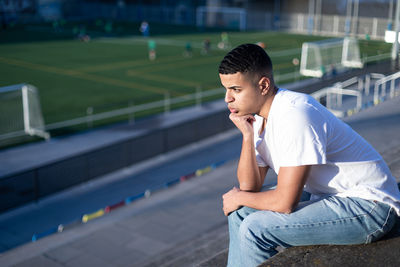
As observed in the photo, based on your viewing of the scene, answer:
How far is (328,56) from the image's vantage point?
28391 millimetres

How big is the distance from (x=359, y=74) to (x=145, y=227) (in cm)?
1441

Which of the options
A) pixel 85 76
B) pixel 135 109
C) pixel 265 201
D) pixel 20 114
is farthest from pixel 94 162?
pixel 85 76

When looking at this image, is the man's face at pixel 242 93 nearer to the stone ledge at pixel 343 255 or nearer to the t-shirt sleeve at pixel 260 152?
the t-shirt sleeve at pixel 260 152

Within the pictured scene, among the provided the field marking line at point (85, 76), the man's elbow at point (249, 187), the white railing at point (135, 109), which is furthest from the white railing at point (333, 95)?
the man's elbow at point (249, 187)

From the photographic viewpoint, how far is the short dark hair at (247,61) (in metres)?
2.67

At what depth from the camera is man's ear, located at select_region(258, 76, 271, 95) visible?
2744mm

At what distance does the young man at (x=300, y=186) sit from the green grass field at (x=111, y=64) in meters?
14.4

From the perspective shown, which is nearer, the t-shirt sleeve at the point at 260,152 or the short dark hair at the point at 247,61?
the short dark hair at the point at 247,61

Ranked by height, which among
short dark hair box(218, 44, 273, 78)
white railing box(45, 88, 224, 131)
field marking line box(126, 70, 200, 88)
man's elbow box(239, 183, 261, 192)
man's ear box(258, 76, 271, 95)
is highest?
short dark hair box(218, 44, 273, 78)

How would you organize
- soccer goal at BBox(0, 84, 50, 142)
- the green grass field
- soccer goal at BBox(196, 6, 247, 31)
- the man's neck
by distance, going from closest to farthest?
the man's neck → soccer goal at BBox(0, 84, 50, 142) → the green grass field → soccer goal at BBox(196, 6, 247, 31)

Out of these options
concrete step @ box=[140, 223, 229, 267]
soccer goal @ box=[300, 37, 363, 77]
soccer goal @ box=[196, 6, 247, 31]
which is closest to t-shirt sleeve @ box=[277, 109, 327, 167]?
concrete step @ box=[140, 223, 229, 267]

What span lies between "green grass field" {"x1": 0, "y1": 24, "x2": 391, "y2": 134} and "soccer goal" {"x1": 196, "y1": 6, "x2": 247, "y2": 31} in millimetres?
5073

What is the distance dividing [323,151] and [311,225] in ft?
1.53

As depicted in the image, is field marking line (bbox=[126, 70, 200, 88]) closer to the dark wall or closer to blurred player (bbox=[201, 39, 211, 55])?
blurred player (bbox=[201, 39, 211, 55])
